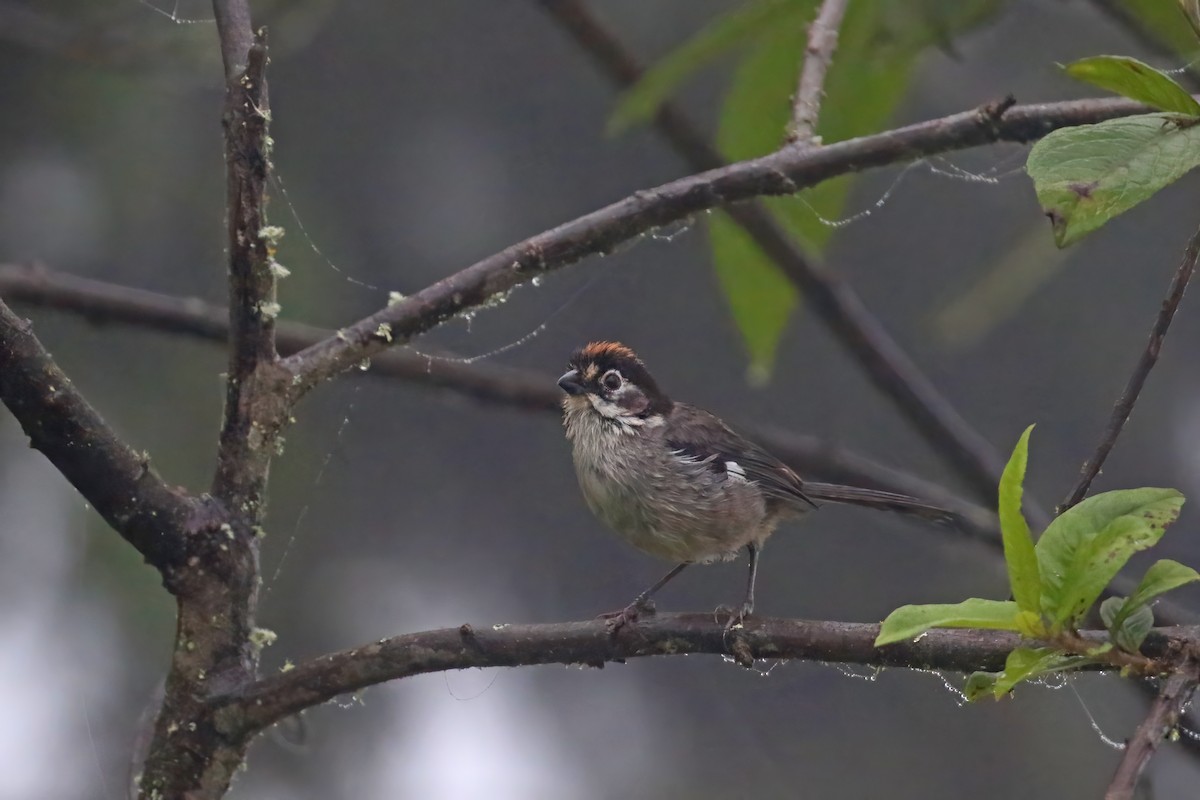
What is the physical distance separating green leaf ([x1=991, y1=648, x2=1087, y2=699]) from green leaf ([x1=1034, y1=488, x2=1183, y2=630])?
52 millimetres

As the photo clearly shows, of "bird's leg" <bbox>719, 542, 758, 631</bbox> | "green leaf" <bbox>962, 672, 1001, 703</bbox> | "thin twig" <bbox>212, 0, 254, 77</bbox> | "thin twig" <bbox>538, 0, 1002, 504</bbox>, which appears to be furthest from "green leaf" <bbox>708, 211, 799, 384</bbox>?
"green leaf" <bbox>962, 672, 1001, 703</bbox>

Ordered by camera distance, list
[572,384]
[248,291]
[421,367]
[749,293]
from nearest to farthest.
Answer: [248,291] → [749,293] → [421,367] → [572,384]

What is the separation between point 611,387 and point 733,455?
43 cm

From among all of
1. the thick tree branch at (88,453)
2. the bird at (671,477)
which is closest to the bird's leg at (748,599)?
the bird at (671,477)

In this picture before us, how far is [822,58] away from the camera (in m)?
2.53

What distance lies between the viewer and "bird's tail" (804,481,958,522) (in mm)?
3223

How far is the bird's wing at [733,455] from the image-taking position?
3406mm

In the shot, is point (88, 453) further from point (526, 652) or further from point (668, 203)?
point (668, 203)

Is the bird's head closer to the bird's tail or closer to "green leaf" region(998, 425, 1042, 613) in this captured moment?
the bird's tail

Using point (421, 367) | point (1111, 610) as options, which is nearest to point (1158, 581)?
point (1111, 610)

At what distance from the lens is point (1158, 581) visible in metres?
1.32

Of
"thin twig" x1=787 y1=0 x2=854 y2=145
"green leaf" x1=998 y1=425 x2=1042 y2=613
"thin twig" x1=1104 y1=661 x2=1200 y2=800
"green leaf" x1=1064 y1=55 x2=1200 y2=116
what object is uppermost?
"thin twig" x1=787 y1=0 x2=854 y2=145

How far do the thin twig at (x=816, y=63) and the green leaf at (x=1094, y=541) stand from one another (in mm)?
1325

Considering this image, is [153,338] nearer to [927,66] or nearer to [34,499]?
[34,499]
